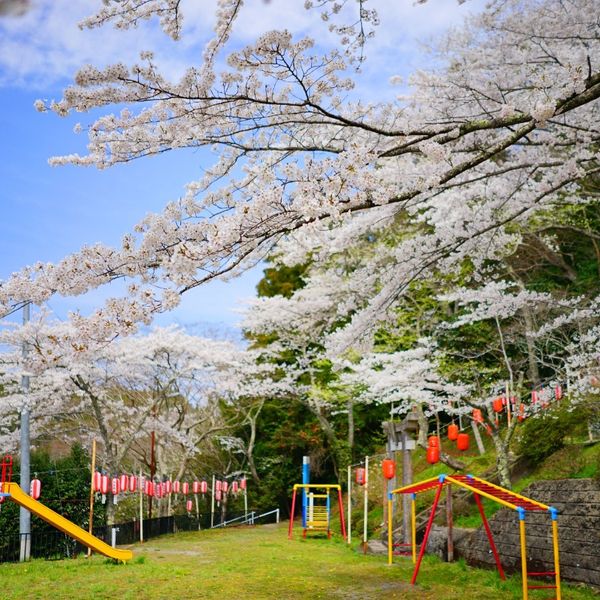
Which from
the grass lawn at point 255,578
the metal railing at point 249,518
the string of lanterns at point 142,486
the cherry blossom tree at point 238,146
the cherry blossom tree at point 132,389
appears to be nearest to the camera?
the cherry blossom tree at point 238,146

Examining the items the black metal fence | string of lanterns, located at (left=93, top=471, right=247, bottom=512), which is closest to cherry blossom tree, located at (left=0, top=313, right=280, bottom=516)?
string of lanterns, located at (left=93, top=471, right=247, bottom=512)

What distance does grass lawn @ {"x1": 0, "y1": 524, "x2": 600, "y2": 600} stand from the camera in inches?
283

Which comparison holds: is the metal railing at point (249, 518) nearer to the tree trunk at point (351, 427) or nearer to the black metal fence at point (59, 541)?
the tree trunk at point (351, 427)

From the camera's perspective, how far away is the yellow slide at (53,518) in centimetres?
1000

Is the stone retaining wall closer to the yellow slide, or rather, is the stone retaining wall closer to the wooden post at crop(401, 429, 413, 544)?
the wooden post at crop(401, 429, 413, 544)

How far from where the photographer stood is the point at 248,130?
5445 millimetres

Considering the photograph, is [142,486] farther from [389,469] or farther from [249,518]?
[249,518]

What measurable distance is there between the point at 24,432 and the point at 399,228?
36.8 feet

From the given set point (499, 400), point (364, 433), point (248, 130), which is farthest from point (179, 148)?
point (364, 433)

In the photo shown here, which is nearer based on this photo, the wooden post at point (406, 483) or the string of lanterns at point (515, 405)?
the wooden post at point (406, 483)

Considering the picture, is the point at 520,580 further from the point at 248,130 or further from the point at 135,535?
the point at 135,535

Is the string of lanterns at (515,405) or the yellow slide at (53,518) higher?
the string of lanterns at (515,405)

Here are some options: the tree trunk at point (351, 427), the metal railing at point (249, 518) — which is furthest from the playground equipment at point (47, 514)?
the metal railing at point (249, 518)

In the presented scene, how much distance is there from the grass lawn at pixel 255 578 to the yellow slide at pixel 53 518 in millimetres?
246
